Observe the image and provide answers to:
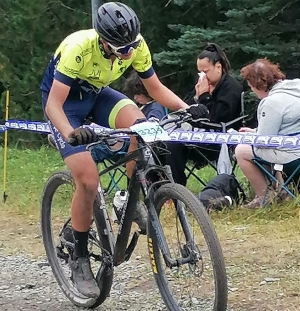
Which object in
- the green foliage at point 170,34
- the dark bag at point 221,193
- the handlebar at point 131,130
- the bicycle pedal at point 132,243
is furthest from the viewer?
the green foliage at point 170,34

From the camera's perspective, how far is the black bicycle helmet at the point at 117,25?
4.15 m

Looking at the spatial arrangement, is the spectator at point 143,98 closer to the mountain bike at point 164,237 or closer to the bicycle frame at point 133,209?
the mountain bike at point 164,237

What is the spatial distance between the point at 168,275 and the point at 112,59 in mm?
1297

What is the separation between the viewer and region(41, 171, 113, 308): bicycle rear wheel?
4.61 metres

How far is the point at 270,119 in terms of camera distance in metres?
6.80

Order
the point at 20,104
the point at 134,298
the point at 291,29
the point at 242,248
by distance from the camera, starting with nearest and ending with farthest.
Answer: the point at 134,298, the point at 242,248, the point at 291,29, the point at 20,104

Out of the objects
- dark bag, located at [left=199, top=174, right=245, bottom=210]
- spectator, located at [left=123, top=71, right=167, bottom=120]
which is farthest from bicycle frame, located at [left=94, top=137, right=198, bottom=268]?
spectator, located at [left=123, top=71, right=167, bottom=120]

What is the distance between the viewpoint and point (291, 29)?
12.7m

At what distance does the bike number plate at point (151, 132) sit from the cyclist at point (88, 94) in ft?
0.99

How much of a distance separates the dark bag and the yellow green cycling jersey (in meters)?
2.49

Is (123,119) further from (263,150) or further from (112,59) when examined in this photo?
(263,150)

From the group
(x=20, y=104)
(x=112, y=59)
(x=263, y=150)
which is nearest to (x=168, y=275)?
(x=112, y=59)

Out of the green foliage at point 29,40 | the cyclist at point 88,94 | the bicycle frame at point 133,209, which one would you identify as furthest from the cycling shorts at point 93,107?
the green foliage at point 29,40

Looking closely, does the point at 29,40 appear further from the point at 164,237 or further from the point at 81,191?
the point at 164,237
